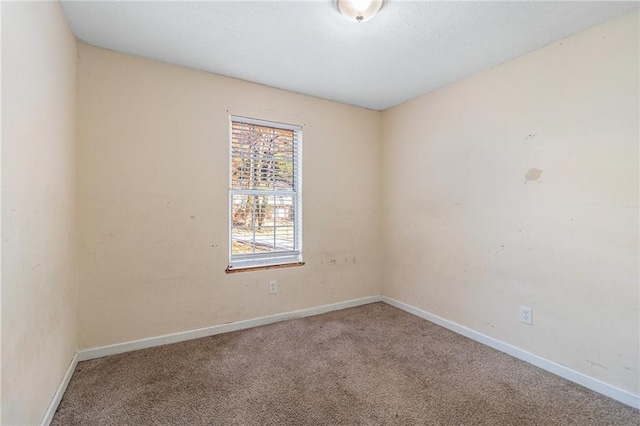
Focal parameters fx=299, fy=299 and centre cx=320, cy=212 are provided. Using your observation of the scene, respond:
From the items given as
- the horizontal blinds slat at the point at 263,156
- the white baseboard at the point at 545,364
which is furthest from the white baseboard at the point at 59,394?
the white baseboard at the point at 545,364

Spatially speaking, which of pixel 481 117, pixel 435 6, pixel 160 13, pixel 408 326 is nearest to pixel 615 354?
pixel 408 326

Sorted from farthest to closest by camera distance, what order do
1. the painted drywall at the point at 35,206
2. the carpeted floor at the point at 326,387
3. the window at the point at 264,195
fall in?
the window at the point at 264,195 < the carpeted floor at the point at 326,387 < the painted drywall at the point at 35,206

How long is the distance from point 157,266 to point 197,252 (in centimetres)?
33

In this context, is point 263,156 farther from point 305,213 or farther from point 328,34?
point 328,34

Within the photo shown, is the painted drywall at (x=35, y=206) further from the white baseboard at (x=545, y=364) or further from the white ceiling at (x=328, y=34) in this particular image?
the white baseboard at (x=545, y=364)

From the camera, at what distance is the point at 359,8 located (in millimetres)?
1771

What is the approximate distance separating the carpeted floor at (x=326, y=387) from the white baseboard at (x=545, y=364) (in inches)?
2.3

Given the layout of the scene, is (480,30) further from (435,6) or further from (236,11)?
(236,11)

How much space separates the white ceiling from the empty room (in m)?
0.02

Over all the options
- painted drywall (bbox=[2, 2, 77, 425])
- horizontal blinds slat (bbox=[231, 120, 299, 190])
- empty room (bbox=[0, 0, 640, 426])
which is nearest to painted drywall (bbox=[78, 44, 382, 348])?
empty room (bbox=[0, 0, 640, 426])

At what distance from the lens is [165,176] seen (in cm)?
255

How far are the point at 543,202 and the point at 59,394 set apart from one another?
3.46 meters

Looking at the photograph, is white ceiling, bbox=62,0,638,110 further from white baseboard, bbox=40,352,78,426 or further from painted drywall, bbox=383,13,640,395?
white baseboard, bbox=40,352,78,426

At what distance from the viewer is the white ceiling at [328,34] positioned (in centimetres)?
183
